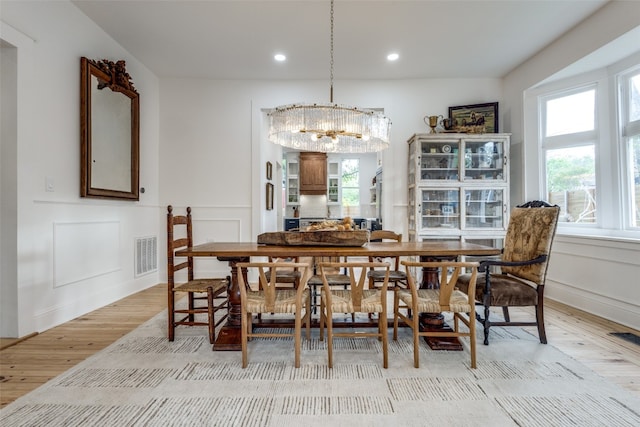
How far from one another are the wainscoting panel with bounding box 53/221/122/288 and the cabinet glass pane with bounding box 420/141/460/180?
3.81 metres

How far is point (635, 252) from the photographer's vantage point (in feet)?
8.76

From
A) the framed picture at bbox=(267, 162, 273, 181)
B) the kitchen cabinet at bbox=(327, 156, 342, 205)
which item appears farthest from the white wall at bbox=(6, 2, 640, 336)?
the kitchen cabinet at bbox=(327, 156, 342, 205)

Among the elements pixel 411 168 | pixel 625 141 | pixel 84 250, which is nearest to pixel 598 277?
pixel 625 141

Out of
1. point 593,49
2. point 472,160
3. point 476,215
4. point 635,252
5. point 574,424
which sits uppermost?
point 593,49

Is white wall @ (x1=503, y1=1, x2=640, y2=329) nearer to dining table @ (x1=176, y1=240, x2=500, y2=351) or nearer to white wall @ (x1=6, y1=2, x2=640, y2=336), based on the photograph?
white wall @ (x1=6, y1=2, x2=640, y2=336)

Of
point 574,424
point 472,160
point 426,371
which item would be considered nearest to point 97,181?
point 426,371

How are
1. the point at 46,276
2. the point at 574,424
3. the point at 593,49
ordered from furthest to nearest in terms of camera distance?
the point at 593,49
the point at 46,276
the point at 574,424

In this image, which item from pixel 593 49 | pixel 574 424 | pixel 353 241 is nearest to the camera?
pixel 574 424

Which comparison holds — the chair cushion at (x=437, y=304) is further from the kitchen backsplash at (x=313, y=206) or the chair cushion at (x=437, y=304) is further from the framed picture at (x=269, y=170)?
the kitchen backsplash at (x=313, y=206)

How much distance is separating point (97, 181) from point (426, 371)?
3415 mm

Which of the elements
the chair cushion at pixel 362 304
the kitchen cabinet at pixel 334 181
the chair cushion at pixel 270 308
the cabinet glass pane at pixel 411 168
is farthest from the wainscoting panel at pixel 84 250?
the kitchen cabinet at pixel 334 181

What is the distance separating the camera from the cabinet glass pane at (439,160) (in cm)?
416

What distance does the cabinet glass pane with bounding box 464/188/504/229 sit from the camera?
162 inches

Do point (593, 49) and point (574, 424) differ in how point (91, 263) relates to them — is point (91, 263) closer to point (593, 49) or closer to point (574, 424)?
point (574, 424)
